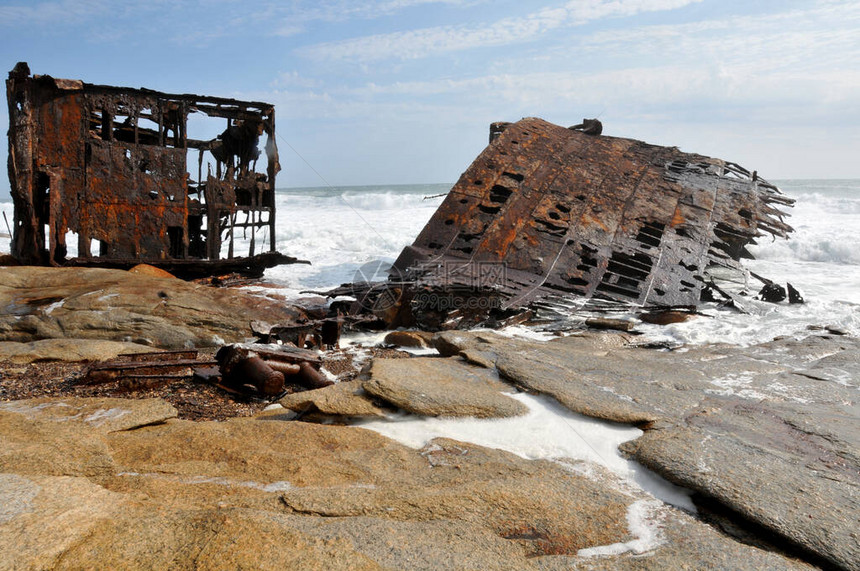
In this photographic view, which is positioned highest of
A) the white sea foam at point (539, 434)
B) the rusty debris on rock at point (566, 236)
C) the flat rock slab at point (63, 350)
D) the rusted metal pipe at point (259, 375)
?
the rusty debris on rock at point (566, 236)

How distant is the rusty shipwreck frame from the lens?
7699 mm

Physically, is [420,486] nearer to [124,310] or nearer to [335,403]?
[335,403]

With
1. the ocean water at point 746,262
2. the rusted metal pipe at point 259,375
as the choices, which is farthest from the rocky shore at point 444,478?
the ocean water at point 746,262

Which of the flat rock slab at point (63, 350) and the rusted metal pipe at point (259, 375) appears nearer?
the rusted metal pipe at point (259, 375)

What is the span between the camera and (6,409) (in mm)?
2875

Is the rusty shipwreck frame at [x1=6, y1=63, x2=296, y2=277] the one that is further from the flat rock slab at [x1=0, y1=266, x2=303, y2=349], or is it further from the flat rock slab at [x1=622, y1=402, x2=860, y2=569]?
the flat rock slab at [x1=622, y1=402, x2=860, y2=569]

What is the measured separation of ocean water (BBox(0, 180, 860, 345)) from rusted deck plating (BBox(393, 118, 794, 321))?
34.7 inches

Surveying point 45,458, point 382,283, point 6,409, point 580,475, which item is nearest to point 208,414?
point 6,409

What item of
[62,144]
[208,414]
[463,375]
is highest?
[62,144]

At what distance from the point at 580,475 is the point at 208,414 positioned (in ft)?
7.55

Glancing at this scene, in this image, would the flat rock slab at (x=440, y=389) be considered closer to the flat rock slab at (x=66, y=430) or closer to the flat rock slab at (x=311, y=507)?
the flat rock slab at (x=311, y=507)

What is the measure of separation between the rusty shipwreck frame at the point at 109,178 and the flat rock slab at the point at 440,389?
6130 millimetres

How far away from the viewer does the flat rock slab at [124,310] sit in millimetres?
5070

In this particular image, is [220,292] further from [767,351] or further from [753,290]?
[753,290]
